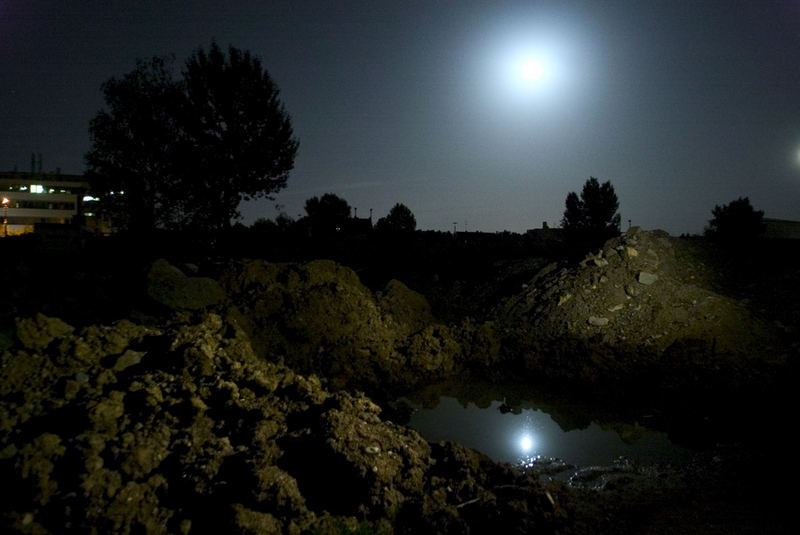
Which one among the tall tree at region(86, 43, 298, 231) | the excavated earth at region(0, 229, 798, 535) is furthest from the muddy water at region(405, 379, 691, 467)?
the tall tree at region(86, 43, 298, 231)

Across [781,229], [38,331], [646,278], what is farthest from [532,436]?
[781,229]

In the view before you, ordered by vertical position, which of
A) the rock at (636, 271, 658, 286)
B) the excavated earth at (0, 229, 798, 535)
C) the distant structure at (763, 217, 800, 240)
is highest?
the distant structure at (763, 217, 800, 240)

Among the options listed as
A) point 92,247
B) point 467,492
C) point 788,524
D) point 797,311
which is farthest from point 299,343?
point 92,247

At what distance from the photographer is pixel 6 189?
2680 inches

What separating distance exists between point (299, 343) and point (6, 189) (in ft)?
261

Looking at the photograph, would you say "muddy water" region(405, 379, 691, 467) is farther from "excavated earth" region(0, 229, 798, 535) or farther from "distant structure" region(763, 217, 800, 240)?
"distant structure" region(763, 217, 800, 240)

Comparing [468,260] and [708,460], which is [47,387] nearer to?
[708,460]

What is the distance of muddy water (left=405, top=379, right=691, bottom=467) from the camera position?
17.5 ft

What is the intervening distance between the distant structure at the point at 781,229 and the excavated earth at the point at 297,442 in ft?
104

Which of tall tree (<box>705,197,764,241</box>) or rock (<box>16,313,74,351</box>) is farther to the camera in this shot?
tall tree (<box>705,197,764,241</box>)

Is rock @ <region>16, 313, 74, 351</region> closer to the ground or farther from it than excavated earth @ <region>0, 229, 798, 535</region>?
farther from it

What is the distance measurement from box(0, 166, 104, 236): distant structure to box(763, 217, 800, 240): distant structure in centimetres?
6552

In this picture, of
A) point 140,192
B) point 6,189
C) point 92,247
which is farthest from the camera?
point 6,189

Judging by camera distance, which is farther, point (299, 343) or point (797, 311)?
point (797, 311)
